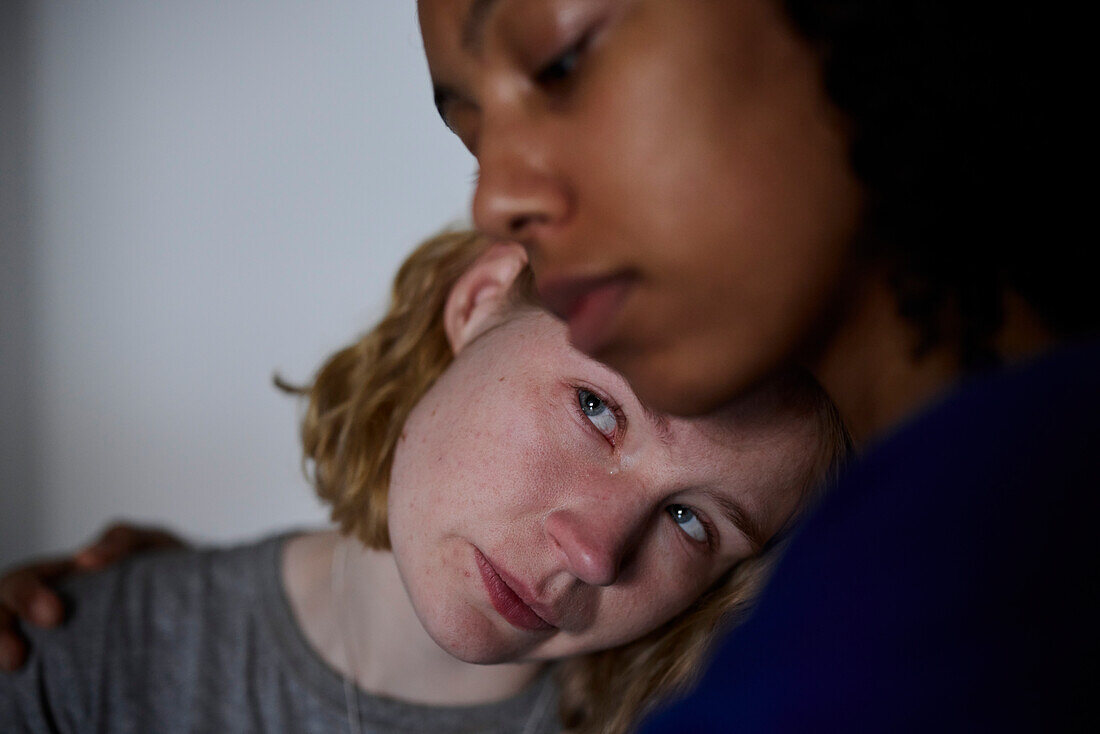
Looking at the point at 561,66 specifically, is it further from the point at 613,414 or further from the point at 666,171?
the point at 613,414

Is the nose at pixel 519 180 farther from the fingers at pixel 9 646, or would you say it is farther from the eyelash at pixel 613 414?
the fingers at pixel 9 646

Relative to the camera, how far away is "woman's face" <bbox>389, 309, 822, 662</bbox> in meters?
0.66

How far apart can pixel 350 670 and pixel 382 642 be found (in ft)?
0.16

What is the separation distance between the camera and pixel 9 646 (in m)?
0.93

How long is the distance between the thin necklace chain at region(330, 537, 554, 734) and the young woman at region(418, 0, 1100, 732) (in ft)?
1.92

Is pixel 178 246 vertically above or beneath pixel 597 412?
above

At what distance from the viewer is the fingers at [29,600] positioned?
3.15 ft

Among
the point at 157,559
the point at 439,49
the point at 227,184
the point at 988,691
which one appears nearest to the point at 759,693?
the point at 988,691

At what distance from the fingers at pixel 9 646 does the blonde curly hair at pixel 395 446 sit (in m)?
0.32

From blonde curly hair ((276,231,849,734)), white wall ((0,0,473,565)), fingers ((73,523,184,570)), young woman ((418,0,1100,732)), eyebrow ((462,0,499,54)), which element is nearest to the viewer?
young woman ((418,0,1100,732))

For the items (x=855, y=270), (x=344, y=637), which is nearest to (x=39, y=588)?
(x=344, y=637)

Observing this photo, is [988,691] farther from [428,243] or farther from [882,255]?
[428,243]

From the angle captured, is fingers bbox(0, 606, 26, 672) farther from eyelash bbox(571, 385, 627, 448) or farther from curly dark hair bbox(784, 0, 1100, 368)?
curly dark hair bbox(784, 0, 1100, 368)

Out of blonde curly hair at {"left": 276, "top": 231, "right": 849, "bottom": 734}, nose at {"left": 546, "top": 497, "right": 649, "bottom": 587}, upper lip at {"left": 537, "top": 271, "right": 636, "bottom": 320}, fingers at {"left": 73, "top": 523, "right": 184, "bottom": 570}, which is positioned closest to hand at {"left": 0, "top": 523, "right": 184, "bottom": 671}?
fingers at {"left": 73, "top": 523, "right": 184, "bottom": 570}
